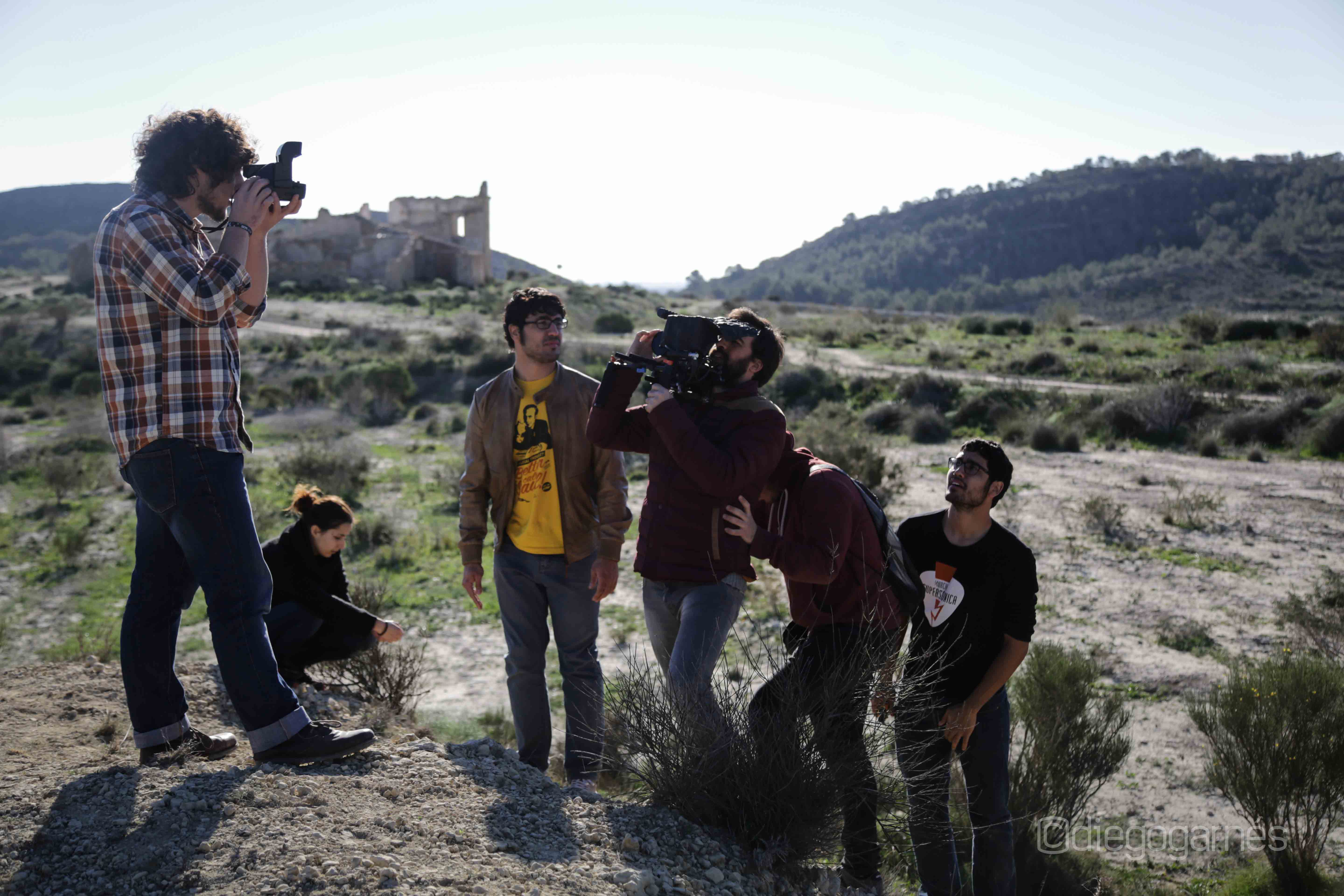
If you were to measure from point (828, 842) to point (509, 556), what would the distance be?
167cm

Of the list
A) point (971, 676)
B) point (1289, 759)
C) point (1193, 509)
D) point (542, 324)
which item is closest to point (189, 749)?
point (542, 324)

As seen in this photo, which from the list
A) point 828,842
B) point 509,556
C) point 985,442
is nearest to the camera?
point 828,842

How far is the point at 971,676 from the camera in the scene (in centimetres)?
320

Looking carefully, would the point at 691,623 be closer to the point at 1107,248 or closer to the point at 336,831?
the point at 336,831

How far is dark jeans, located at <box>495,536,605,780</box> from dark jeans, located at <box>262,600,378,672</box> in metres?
1.00

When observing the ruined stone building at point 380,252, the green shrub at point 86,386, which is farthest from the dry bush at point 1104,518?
the ruined stone building at point 380,252

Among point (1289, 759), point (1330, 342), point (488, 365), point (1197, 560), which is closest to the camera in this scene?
point (1289, 759)

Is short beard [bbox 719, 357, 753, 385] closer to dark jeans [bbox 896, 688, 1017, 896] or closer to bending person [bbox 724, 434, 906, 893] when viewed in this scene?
bending person [bbox 724, 434, 906, 893]

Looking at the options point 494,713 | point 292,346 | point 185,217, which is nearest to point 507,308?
point 185,217

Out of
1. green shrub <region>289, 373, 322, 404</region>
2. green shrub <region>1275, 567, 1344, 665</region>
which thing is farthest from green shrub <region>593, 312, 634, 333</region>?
green shrub <region>1275, 567, 1344, 665</region>

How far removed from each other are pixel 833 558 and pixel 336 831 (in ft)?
5.56

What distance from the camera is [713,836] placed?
9.42 feet

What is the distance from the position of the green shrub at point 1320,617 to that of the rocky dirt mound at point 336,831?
191 inches

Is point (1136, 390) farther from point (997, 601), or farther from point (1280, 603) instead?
point (997, 601)
